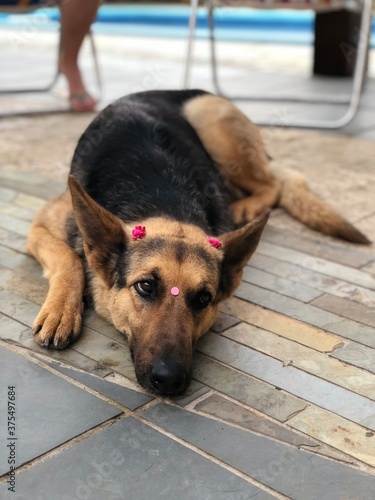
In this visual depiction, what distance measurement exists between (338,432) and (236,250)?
0.85 meters

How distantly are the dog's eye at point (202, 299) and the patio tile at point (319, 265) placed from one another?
3.36 ft

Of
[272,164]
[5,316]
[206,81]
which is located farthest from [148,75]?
[5,316]

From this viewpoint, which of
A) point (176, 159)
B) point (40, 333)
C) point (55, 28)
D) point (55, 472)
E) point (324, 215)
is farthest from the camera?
point (55, 28)

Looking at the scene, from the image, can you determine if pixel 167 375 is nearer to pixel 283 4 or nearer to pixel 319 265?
pixel 319 265

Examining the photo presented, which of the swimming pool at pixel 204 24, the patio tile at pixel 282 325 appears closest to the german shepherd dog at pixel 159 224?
the patio tile at pixel 282 325

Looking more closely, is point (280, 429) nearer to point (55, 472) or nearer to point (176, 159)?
point (55, 472)

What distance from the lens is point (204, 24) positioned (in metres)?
16.9

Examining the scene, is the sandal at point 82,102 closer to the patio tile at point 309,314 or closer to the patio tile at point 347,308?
the patio tile at point 309,314

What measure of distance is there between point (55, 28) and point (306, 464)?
15.2m

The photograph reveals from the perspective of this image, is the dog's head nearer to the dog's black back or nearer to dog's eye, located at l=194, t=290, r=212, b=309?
dog's eye, located at l=194, t=290, r=212, b=309

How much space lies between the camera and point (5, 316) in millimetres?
2727

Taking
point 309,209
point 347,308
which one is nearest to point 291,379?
point 347,308

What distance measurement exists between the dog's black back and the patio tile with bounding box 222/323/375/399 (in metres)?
0.51

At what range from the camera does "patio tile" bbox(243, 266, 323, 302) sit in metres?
3.06
